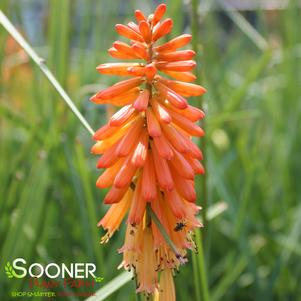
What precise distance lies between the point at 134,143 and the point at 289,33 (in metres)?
2.87

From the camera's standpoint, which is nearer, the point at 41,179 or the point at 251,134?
the point at 41,179

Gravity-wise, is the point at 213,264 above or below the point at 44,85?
Result: below

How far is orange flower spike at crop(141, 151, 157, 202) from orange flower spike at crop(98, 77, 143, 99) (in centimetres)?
17

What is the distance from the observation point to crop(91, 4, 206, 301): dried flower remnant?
1.47 m

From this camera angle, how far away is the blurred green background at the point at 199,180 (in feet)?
8.44

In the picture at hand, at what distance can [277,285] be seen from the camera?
2.94 metres

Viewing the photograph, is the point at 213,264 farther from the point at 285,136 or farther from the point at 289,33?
the point at 289,33

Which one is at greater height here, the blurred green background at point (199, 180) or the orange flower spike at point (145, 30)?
the orange flower spike at point (145, 30)

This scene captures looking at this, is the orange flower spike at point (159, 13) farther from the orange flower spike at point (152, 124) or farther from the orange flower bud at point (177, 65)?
the orange flower spike at point (152, 124)

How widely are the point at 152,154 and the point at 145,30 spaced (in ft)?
1.00

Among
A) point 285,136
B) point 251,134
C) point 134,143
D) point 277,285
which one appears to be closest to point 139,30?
point 134,143

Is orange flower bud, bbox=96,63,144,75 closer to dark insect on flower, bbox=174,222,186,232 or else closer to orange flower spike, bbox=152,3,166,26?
orange flower spike, bbox=152,3,166,26

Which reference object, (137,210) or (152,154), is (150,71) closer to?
(152,154)
